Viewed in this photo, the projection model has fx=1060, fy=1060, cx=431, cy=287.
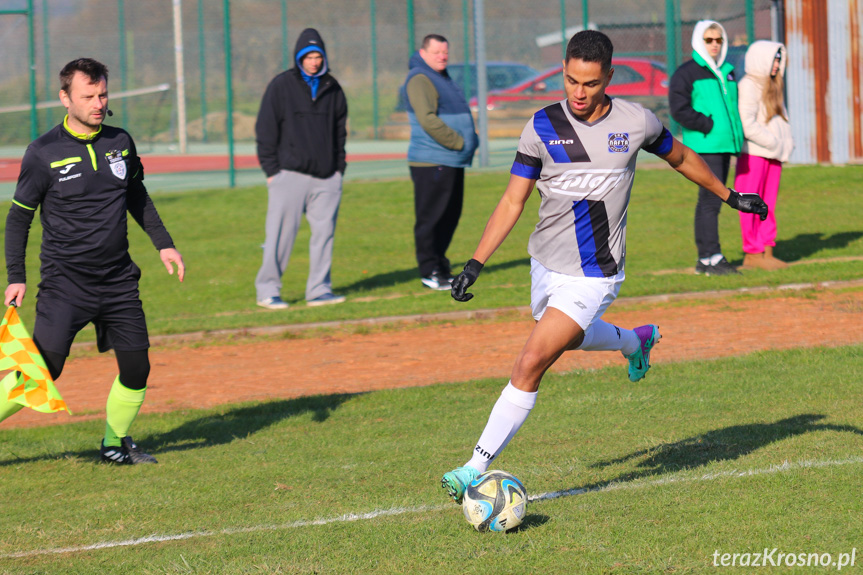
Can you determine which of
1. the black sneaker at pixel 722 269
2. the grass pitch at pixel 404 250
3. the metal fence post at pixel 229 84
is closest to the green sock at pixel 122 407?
the grass pitch at pixel 404 250

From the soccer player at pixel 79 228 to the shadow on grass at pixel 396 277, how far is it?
5.99 metres

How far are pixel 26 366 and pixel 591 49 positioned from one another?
3.44 m

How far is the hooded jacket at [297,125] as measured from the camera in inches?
420

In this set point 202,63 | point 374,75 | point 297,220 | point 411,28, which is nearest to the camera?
point 297,220

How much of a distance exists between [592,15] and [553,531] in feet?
76.2

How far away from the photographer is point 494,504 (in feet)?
14.3

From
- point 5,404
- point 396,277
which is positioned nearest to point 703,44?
point 396,277

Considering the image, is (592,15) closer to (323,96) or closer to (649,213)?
(649,213)

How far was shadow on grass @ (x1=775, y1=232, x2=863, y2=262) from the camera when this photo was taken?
12.3 m

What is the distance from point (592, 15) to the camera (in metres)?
26.0

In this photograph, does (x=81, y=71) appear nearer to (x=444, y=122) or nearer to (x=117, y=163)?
(x=117, y=163)

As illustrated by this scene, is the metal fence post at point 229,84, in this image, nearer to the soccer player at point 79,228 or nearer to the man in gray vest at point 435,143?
the man in gray vest at point 435,143

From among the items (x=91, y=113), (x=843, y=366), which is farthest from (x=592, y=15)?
(x=91, y=113)

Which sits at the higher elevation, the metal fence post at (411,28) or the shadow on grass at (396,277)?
the metal fence post at (411,28)
